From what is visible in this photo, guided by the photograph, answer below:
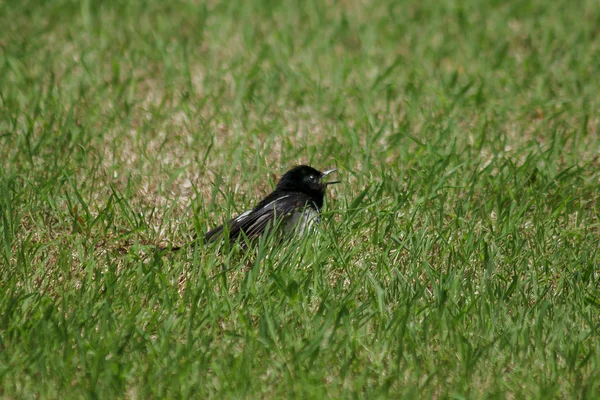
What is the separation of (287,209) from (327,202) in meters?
0.47

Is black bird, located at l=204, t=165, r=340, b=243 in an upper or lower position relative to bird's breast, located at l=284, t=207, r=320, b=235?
upper

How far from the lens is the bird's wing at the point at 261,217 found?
17.1 feet

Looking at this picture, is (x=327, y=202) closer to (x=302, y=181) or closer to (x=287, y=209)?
(x=302, y=181)

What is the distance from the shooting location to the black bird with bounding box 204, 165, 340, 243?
523 centimetres

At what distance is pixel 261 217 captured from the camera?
5312mm

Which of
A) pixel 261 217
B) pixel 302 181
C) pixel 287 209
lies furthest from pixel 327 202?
pixel 261 217

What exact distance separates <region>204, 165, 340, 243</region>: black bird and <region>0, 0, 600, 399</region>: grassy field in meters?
0.15

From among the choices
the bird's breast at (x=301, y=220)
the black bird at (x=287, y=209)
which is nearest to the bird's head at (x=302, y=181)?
the black bird at (x=287, y=209)

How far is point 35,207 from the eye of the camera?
532cm

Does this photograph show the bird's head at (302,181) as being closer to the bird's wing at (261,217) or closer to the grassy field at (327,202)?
the bird's wing at (261,217)

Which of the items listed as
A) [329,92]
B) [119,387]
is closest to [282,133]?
[329,92]

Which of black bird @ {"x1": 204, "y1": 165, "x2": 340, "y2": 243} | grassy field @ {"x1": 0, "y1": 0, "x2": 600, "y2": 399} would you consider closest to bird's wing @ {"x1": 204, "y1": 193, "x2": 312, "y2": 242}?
black bird @ {"x1": 204, "y1": 165, "x2": 340, "y2": 243}

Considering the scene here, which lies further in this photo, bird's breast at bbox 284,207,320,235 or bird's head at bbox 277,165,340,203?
bird's head at bbox 277,165,340,203

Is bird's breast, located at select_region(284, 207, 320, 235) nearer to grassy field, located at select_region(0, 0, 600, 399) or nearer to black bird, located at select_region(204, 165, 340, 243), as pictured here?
black bird, located at select_region(204, 165, 340, 243)
